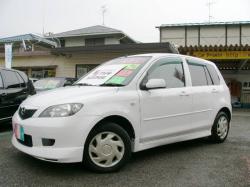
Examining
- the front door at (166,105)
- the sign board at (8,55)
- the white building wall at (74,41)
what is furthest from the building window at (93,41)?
the front door at (166,105)

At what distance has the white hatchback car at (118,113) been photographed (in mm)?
4121

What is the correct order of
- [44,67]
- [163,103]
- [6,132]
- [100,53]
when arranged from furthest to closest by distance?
[44,67] → [100,53] → [6,132] → [163,103]

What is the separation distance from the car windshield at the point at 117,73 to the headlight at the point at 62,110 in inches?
33.8

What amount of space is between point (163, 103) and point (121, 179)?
144 cm

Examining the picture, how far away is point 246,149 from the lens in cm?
608

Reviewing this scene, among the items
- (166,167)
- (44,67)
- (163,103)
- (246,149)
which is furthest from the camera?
(44,67)

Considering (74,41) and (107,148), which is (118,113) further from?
(74,41)

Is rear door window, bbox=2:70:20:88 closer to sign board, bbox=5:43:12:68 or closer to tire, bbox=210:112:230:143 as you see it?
tire, bbox=210:112:230:143

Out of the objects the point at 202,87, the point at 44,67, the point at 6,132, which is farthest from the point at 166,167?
the point at 44,67

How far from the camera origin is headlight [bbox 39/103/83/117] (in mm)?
4137

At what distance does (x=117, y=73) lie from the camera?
202 inches

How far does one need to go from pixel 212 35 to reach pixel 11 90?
20.2 m

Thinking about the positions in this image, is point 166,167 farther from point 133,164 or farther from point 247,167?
point 247,167

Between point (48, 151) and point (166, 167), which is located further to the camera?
point (166, 167)
